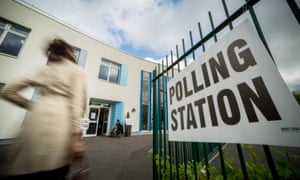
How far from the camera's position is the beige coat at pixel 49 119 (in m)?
0.66

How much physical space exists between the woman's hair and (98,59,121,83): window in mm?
7948

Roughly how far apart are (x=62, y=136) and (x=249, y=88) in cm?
118

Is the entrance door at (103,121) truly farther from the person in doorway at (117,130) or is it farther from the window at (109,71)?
the window at (109,71)

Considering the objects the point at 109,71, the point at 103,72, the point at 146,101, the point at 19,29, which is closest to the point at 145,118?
the point at 146,101

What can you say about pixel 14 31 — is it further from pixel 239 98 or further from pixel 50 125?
pixel 239 98

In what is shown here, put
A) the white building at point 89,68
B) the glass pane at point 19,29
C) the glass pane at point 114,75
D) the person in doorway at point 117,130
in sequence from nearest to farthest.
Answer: the white building at point 89,68, the glass pane at point 19,29, the person in doorway at point 117,130, the glass pane at point 114,75

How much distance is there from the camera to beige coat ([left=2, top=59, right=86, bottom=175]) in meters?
0.66

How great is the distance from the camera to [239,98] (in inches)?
26.9

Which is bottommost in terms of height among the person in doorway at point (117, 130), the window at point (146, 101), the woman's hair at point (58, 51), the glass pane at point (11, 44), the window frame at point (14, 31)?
the person in doorway at point (117, 130)

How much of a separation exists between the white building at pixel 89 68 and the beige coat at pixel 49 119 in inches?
192

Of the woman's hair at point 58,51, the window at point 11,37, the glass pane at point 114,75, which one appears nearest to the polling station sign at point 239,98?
the woman's hair at point 58,51

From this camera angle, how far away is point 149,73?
1078 centimetres

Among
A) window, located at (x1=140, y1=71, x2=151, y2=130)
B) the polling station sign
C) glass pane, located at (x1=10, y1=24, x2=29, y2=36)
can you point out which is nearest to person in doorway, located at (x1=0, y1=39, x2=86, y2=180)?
the polling station sign

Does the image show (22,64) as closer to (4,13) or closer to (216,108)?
(4,13)
